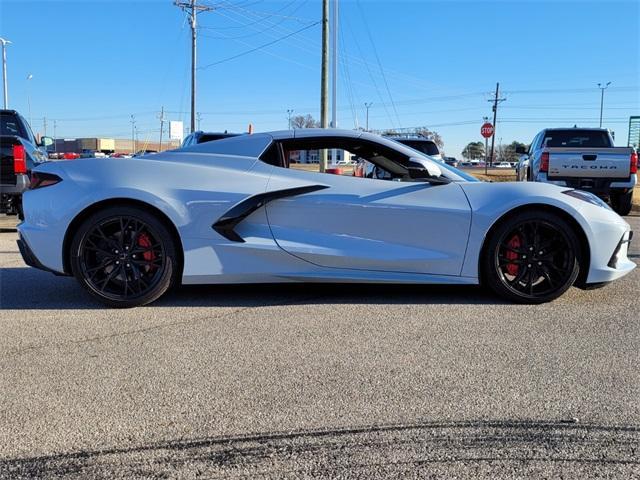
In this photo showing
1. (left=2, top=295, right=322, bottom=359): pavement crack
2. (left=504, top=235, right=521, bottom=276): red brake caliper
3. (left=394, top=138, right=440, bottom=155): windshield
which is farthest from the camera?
(left=394, top=138, right=440, bottom=155): windshield

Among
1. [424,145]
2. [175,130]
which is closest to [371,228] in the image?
[424,145]

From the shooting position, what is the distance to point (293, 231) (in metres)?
4.64

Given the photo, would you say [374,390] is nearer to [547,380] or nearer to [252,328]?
[547,380]

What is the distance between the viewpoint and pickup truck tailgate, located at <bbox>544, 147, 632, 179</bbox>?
34.7ft

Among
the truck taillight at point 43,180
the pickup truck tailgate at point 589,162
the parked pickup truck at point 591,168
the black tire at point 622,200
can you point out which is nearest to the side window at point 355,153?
the truck taillight at point 43,180

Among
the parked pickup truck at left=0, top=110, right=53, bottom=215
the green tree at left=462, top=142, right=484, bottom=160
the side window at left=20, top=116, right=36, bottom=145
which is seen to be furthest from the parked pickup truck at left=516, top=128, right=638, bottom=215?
the green tree at left=462, top=142, right=484, bottom=160

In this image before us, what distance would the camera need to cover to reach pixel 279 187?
4637mm

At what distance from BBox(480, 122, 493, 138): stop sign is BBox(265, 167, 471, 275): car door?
2381 cm

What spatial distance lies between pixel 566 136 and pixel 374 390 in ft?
38.1

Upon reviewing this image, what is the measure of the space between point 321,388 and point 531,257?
7.92 ft

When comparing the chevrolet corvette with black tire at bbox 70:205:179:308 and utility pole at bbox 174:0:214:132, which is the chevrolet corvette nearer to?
black tire at bbox 70:205:179:308

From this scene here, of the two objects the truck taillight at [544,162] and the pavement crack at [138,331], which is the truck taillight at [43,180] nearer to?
the pavement crack at [138,331]

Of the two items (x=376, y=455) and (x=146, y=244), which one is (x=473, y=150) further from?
(x=376, y=455)

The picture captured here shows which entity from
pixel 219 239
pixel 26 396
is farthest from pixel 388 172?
pixel 26 396
